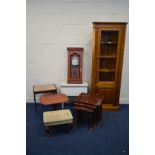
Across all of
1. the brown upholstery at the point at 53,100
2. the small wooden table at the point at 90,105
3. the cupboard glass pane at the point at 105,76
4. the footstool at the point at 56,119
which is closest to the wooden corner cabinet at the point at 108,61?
the cupboard glass pane at the point at 105,76

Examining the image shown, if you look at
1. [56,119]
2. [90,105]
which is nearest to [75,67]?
[90,105]

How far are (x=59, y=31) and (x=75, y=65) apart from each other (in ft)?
2.66

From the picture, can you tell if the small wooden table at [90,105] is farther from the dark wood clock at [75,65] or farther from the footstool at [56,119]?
the dark wood clock at [75,65]

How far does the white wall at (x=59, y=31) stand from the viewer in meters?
4.14

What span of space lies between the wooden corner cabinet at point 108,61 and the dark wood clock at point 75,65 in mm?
355

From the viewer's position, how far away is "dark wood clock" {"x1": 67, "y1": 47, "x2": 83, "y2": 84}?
13.6 ft

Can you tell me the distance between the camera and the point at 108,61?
4098 millimetres

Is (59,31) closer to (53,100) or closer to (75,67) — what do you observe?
(75,67)

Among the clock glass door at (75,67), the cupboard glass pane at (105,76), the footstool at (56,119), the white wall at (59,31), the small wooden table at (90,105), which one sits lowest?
the footstool at (56,119)

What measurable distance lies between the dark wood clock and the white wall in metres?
0.19
